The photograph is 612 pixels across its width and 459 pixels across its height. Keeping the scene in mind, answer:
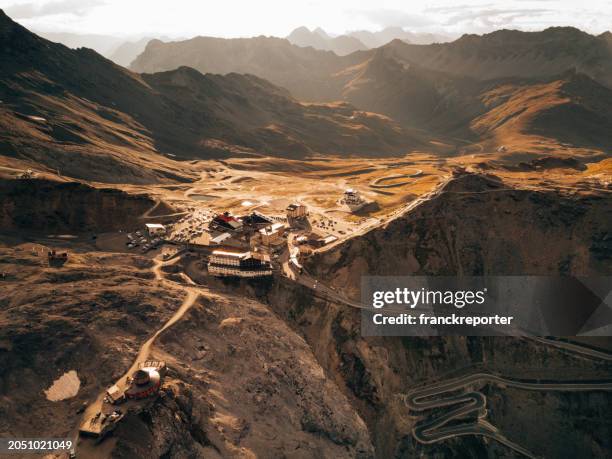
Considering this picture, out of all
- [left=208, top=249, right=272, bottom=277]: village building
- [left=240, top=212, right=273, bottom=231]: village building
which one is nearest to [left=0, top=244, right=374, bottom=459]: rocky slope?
[left=208, top=249, right=272, bottom=277]: village building

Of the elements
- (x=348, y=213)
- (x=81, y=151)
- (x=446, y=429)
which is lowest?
(x=446, y=429)

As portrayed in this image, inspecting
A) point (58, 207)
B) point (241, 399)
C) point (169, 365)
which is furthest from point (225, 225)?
point (241, 399)

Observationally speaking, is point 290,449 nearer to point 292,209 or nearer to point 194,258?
point 194,258

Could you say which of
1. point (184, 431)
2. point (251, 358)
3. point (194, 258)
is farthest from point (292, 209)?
point (184, 431)

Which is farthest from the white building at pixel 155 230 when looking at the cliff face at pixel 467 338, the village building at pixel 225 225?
the cliff face at pixel 467 338

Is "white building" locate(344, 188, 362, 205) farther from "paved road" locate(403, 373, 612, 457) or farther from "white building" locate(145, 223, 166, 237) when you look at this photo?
"paved road" locate(403, 373, 612, 457)
